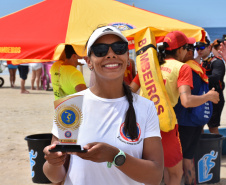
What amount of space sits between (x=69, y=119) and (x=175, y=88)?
7.68 feet

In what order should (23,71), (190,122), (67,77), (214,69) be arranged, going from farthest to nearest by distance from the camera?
(23,71), (214,69), (67,77), (190,122)

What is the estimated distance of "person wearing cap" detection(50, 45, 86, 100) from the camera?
14.1 feet

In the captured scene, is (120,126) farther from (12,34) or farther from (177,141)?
(12,34)

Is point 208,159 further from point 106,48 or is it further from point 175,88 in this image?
point 106,48

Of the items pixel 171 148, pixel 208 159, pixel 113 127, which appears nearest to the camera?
pixel 113 127

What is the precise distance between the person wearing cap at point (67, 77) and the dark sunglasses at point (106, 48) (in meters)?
2.34

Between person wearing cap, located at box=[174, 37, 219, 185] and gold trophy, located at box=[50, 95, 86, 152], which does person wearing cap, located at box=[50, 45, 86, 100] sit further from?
gold trophy, located at box=[50, 95, 86, 152]

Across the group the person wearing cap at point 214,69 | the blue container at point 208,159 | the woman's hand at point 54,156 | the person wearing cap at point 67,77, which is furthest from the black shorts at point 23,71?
the woman's hand at point 54,156

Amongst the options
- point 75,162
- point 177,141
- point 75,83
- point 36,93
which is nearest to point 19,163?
point 75,83

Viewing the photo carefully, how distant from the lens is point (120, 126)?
6.19ft

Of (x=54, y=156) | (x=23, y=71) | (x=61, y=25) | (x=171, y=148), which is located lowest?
(x=171, y=148)

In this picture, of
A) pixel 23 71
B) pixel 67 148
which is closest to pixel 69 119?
pixel 67 148

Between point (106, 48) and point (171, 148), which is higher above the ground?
point (106, 48)

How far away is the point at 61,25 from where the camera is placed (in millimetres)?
4375
